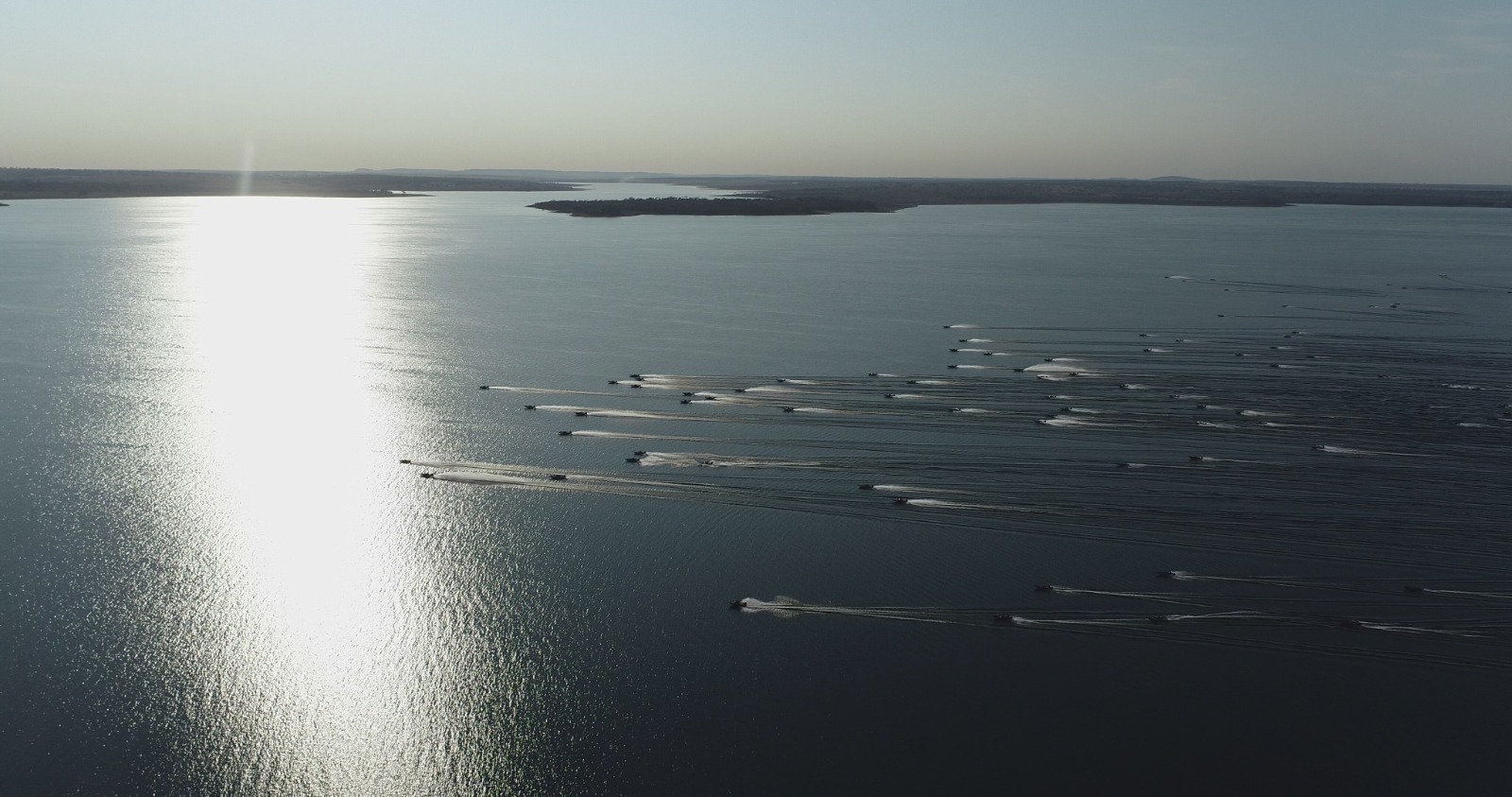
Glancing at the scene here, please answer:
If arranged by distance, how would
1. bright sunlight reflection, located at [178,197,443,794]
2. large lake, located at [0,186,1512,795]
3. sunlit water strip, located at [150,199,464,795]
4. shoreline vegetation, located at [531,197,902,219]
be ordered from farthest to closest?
shoreline vegetation, located at [531,197,902,219] → bright sunlight reflection, located at [178,197,443,794] → large lake, located at [0,186,1512,795] → sunlit water strip, located at [150,199,464,795]

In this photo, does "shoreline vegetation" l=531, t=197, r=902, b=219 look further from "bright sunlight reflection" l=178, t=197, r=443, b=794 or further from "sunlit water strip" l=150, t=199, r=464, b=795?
"sunlit water strip" l=150, t=199, r=464, b=795

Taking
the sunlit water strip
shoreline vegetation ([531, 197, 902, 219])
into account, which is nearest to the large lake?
the sunlit water strip

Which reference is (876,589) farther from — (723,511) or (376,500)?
(376,500)

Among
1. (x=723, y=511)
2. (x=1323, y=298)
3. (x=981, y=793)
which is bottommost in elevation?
(x=981, y=793)

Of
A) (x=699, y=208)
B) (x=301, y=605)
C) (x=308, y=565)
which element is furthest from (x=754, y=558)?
(x=699, y=208)

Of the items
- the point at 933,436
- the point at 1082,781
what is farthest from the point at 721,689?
the point at 933,436

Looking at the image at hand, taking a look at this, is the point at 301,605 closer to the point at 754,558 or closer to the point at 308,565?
the point at 308,565
